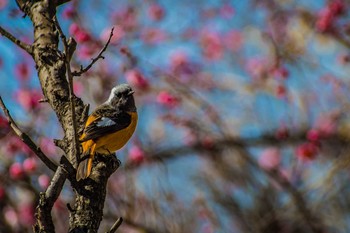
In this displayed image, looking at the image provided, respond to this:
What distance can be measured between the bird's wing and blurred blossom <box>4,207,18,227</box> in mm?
1931

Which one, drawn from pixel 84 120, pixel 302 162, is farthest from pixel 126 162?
pixel 84 120

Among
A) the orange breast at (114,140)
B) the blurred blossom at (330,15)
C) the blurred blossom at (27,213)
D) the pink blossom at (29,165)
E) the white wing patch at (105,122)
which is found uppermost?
the blurred blossom at (330,15)

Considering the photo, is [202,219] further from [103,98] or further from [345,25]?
[345,25]

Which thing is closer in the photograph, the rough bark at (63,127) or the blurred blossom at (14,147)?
the rough bark at (63,127)

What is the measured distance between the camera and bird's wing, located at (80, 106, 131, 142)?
340cm

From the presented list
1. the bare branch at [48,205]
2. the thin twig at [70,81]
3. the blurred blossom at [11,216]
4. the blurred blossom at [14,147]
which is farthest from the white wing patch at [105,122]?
the blurred blossom at [14,147]

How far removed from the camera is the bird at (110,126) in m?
3.36

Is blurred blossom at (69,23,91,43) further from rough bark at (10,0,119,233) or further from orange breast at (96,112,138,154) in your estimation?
rough bark at (10,0,119,233)

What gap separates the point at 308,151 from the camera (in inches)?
274

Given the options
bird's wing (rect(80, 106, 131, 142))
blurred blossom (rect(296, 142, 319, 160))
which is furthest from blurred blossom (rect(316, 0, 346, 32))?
bird's wing (rect(80, 106, 131, 142))

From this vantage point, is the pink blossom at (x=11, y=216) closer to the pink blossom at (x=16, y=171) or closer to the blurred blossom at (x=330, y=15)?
the pink blossom at (x=16, y=171)

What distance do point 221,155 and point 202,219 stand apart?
1.02 m

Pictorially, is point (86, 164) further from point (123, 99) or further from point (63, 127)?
point (123, 99)

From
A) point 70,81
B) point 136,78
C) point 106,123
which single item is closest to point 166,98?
point 136,78
